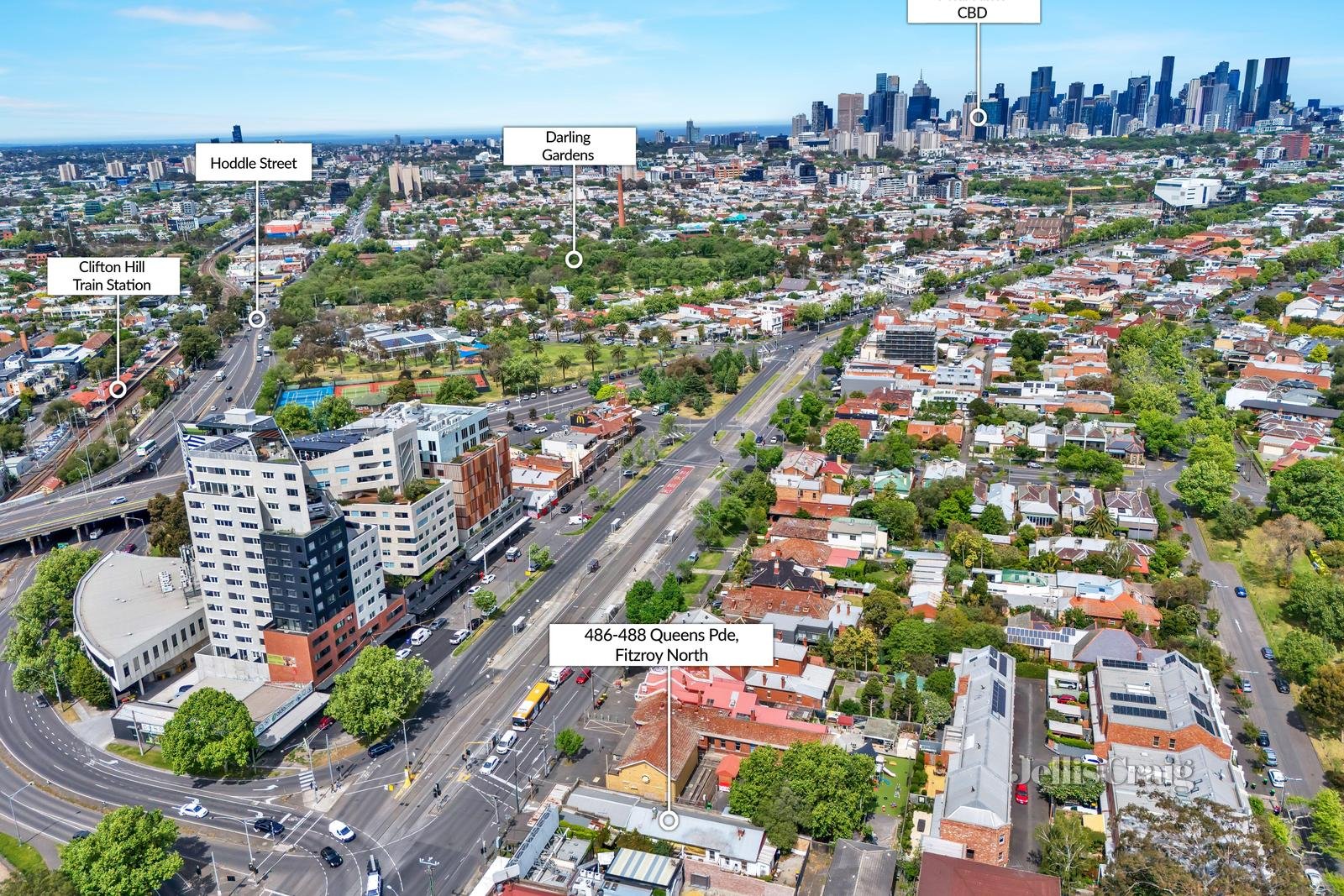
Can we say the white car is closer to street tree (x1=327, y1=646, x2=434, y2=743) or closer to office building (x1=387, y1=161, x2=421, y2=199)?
street tree (x1=327, y1=646, x2=434, y2=743)

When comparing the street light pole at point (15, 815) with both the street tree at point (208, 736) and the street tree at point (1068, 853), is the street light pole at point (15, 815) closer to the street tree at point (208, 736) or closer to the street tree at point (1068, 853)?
the street tree at point (208, 736)

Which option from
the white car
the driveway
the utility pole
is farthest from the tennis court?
the driveway

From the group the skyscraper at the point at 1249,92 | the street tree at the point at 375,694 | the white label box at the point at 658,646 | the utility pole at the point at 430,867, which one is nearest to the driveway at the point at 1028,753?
the white label box at the point at 658,646

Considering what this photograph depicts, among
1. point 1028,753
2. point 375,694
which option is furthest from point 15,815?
point 1028,753

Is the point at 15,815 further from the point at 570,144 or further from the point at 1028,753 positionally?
the point at 1028,753

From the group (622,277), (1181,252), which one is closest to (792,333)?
(622,277)
